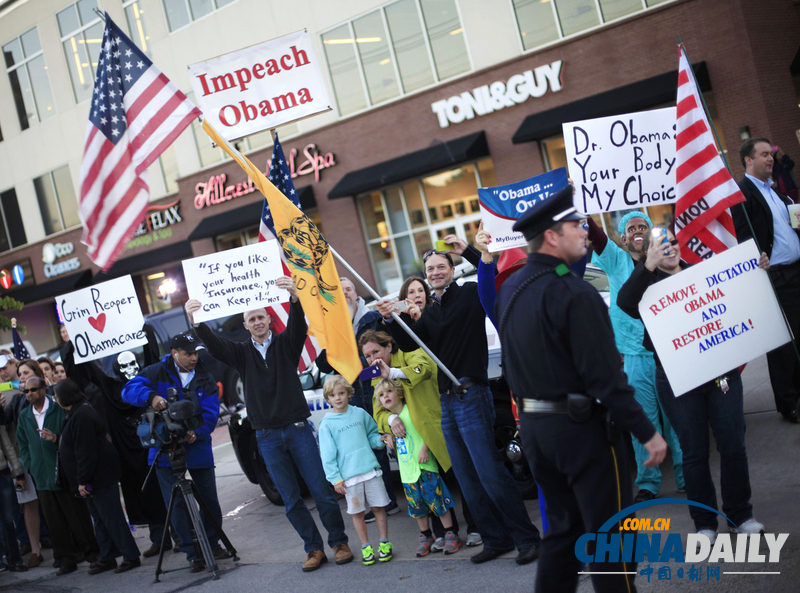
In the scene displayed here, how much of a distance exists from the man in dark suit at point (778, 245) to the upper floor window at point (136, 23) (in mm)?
20858

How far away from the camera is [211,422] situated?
6660 millimetres

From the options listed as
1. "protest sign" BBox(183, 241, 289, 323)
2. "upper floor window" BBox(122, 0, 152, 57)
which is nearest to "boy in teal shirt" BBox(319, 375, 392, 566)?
"protest sign" BBox(183, 241, 289, 323)

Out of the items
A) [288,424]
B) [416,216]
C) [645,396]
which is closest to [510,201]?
[645,396]

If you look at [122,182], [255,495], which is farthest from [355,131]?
[122,182]

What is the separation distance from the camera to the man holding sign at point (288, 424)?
591 centimetres

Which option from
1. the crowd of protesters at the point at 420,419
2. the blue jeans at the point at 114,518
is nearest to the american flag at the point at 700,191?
the crowd of protesters at the point at 420,419

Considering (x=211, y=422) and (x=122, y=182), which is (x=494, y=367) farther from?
(x=122, y=182)

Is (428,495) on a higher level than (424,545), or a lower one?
higher

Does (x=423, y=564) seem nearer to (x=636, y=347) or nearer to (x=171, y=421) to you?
(x=636, y=347)

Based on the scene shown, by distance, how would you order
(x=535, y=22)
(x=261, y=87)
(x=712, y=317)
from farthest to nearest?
(x=535, y=22)
(x=261, y=87)
(x=712, y=317)

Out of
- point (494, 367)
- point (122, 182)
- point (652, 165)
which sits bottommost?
point (494, 367)

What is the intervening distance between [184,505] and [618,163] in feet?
15.3

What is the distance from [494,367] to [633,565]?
9.93 ft

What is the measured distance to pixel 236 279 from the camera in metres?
5.91
